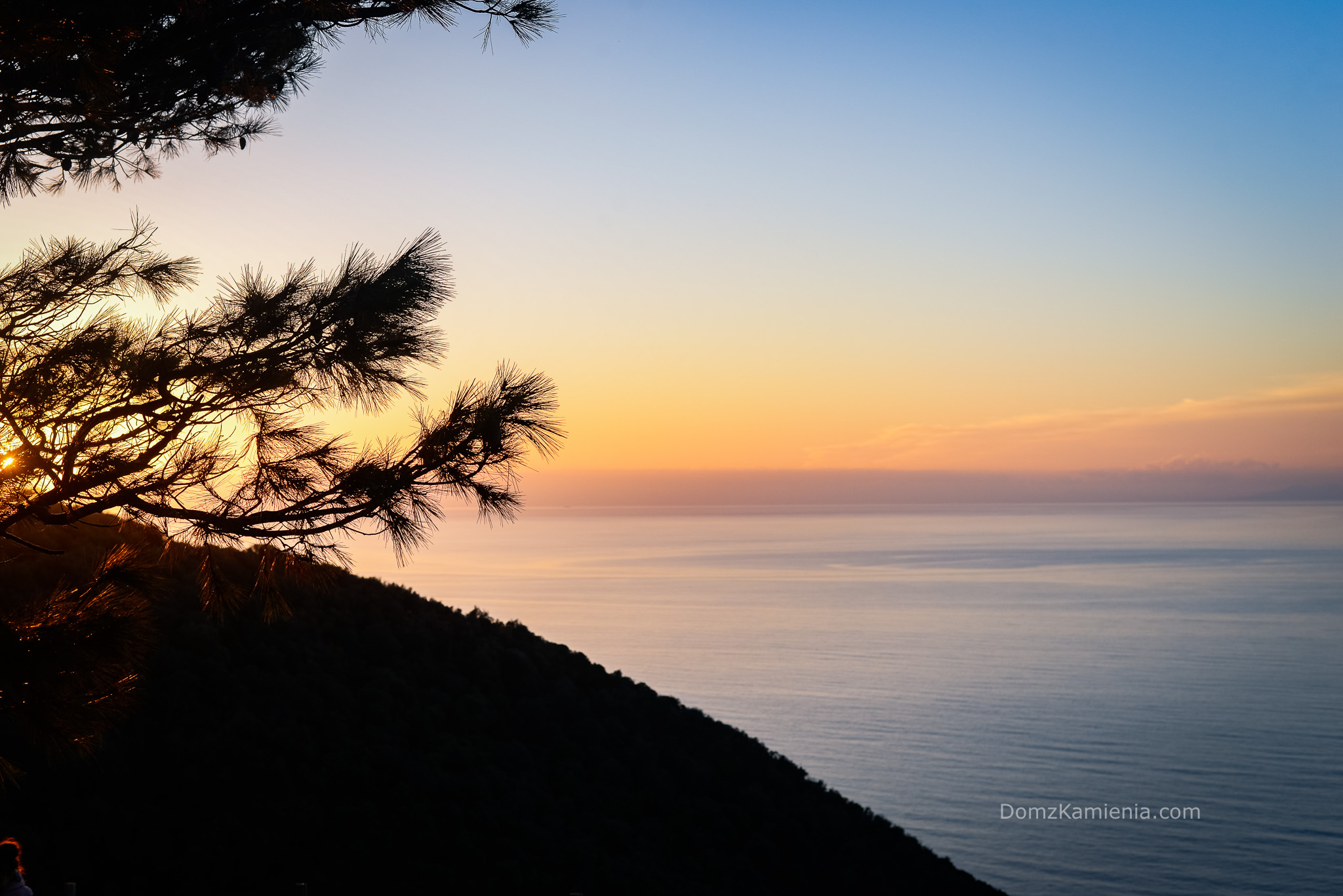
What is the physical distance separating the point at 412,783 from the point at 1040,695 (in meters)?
35.8

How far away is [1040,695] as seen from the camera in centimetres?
4178

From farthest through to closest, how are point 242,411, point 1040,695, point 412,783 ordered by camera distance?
1. point 1040,695
2. point 412,783
3. point 242,411

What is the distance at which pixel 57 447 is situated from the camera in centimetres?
464

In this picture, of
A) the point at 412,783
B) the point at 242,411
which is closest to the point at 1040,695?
the point at 412,783

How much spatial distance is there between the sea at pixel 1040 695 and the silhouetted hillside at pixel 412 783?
14.9ft

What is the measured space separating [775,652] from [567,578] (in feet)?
168

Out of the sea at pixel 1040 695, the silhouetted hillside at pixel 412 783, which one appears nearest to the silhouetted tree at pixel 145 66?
the silhouetted hillside at pixel 412 783

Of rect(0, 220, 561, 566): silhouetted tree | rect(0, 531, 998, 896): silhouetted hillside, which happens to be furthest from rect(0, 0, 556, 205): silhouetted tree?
rect(0, 531, 998, 896): silhouetted hillside

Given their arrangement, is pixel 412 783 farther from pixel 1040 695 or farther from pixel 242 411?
pixel 1040 695

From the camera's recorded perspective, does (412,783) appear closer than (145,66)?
No

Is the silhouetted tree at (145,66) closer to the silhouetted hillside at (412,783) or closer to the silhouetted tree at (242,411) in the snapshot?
the silhouetted tree at (242,411)

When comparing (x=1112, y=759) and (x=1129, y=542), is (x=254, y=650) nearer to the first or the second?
(x=1112, y=759)

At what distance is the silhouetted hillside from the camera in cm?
1071

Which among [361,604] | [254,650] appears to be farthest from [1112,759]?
[254,650]
